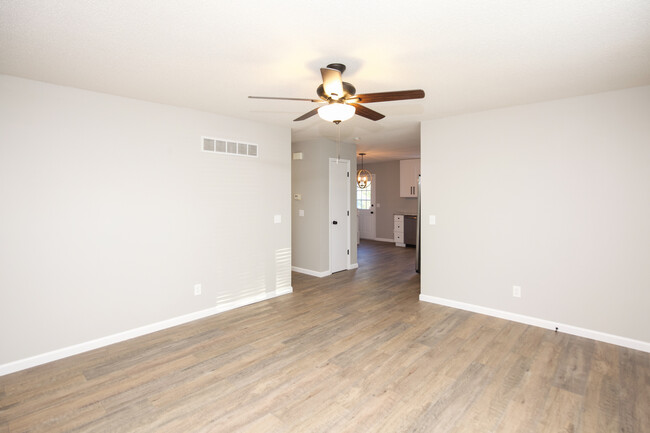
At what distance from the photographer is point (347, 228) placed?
641 cm

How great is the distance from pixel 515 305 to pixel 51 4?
15.7 feet

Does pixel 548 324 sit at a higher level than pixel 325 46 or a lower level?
lower

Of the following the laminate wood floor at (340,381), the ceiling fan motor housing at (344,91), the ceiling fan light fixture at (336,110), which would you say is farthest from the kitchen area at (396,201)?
the ceiling fan light fixture at (336,110)

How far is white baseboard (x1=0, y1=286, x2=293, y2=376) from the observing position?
2.80 metres

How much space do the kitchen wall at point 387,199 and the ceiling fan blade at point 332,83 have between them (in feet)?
24.9

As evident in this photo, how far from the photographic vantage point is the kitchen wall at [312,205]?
584 centimetres

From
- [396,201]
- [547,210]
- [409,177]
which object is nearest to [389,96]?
[547,210]

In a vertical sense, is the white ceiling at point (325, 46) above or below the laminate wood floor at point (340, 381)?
above

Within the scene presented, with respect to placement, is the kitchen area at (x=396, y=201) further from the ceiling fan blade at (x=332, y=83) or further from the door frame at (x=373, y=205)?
the ceiling fan blade at (x=332, y=83)

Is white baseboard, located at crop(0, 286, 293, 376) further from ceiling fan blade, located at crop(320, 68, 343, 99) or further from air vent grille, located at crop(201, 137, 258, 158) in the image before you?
ceiling fan blade, located at crop(320, 68, 343, 99)

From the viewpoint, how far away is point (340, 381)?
102 inches

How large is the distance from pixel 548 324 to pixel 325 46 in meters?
3.67

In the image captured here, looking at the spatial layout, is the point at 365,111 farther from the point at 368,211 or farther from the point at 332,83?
the point at 368,211

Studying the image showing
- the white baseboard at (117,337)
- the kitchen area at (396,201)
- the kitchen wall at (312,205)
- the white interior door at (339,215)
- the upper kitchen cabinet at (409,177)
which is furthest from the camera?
the kitchen area at (396,201)
